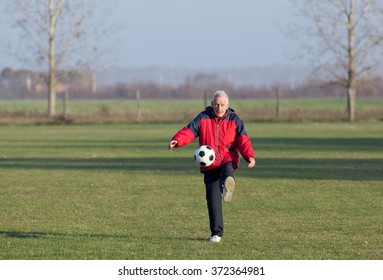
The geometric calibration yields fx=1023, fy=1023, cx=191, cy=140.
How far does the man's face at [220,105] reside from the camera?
37.4 ft

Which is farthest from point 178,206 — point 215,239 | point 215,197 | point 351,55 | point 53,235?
point 351,55

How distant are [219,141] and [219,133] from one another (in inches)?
3.7

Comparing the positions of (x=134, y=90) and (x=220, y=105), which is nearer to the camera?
(x=220, y=105)

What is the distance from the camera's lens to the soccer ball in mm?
11422

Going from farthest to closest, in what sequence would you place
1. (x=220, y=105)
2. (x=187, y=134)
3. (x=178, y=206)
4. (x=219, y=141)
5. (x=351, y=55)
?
(x=351, y=55) → (x=178, y=206) → (x=219, y=141) → (x=187, y=134) → (x=220, y=105)

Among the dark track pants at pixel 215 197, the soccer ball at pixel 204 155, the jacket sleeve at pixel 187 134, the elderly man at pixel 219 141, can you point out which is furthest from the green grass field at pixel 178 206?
the jacket sleeve at pixel 187 134

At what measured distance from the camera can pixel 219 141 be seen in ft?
38.4

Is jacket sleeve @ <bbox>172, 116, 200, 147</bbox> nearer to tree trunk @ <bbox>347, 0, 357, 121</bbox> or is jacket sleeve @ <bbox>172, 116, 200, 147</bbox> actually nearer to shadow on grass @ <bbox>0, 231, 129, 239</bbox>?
shadow on grass @ <bbox>0, 231, 129, 239</bbox>

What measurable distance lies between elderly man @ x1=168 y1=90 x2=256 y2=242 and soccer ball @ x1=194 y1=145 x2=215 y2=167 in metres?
0.08

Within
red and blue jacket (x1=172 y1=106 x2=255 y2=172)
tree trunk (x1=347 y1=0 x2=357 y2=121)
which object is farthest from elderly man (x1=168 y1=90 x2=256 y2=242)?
tree trunk (x1=347 y1=0 x2=357 y2=121)

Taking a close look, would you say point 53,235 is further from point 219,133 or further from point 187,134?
point 219,133

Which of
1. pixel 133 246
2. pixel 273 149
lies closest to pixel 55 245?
pixel 133 246
